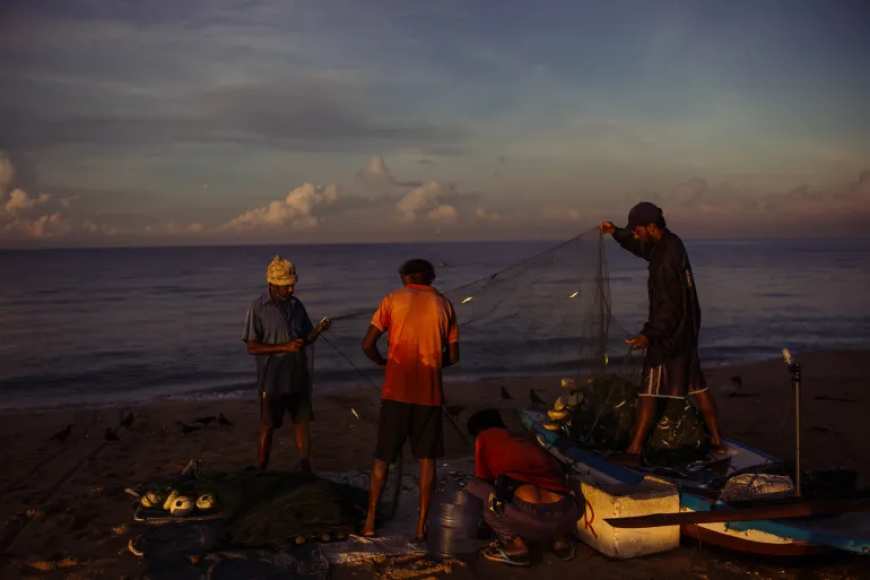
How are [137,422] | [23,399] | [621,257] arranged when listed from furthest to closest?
[621,257] → [23,399] → [137,422]

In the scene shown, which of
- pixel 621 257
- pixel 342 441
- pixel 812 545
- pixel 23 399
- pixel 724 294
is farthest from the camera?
pixel 621 257

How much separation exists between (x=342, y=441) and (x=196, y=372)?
1019 centimetres

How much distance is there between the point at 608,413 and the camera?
6754mm

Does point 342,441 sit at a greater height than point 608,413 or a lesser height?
lesser

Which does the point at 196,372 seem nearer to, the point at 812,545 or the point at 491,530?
the point at 491,530

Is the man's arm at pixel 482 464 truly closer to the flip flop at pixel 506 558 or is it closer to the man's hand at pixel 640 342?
the flip flop at pixel 506 558

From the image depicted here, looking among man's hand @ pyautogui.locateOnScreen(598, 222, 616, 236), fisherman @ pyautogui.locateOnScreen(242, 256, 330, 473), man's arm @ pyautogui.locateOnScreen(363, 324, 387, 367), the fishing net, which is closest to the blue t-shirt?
fisherman @ pyautogui.locateOnScreen(242, 256, 330, 473)

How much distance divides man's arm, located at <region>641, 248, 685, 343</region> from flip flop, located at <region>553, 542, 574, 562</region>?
76.8 inches

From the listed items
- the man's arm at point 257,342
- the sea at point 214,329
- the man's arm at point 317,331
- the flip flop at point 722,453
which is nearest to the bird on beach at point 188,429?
the sea at point 214,329

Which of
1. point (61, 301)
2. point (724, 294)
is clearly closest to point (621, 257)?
point (724, 294)

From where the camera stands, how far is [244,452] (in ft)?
30.9

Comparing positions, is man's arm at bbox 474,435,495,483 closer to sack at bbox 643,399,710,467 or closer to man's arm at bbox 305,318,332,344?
sack at bbox 643,399,710,467

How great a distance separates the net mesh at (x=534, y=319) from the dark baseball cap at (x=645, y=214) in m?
0.86

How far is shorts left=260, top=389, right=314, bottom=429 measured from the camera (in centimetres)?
674
